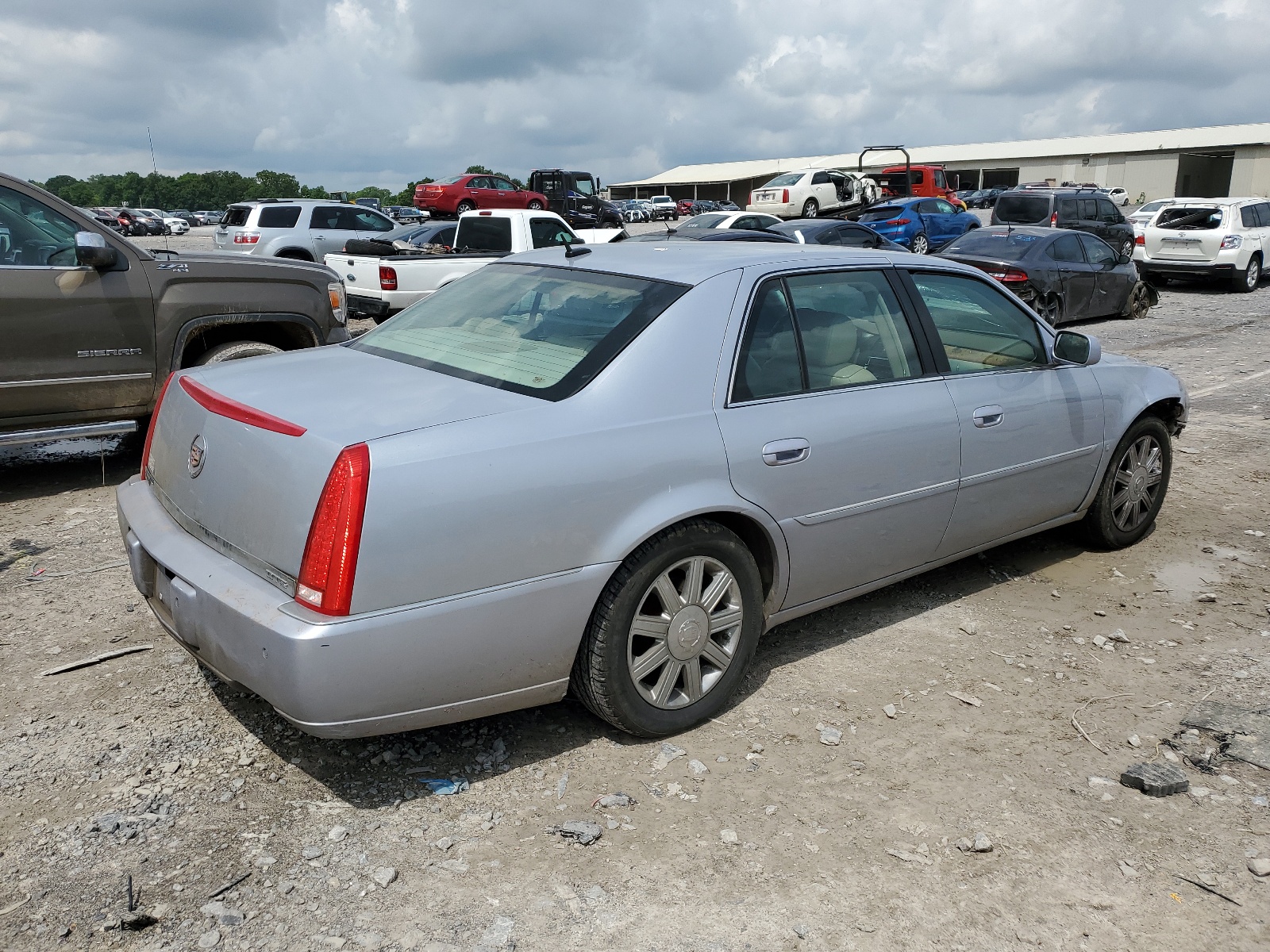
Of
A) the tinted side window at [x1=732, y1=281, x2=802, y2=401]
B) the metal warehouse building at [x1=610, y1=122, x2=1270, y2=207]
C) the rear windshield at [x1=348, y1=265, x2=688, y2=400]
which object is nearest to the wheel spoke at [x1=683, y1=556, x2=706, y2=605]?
the tinted side window at [x1=732, y1=281, x2=802, y2=401]

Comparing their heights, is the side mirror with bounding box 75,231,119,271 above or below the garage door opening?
Result: below

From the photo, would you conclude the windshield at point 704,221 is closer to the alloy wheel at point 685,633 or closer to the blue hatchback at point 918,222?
the blue hatchback at point 918,222

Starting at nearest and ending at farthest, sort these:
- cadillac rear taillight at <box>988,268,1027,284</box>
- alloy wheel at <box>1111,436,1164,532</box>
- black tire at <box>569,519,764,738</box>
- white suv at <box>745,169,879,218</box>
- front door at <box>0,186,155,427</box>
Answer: black tire at <box>569,519,764,738</box>
alloy wheel at <box>1111,436,1164,532</box>
front door at <box>0,186,155,427</box>
cadillac rear taillight at <box>988,268,1027,284</box>
white suv at <box>745,169,879,218</box>

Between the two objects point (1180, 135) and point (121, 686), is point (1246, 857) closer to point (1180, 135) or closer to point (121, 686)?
point (121, 686)

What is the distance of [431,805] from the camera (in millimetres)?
3197

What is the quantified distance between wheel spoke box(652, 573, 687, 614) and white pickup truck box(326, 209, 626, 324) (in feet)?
27.6

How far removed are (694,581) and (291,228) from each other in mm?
17968

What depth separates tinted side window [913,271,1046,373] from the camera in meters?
4.46

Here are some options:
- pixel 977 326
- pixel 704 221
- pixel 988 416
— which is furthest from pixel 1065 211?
pixel 988 416

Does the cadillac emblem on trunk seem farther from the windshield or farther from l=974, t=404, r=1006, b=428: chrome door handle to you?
the windshield

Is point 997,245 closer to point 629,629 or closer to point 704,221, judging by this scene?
point 704,221

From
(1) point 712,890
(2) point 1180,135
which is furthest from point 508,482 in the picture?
(2) point 1180,135

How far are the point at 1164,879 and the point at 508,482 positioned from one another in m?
2.14

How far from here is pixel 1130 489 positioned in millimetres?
5453
